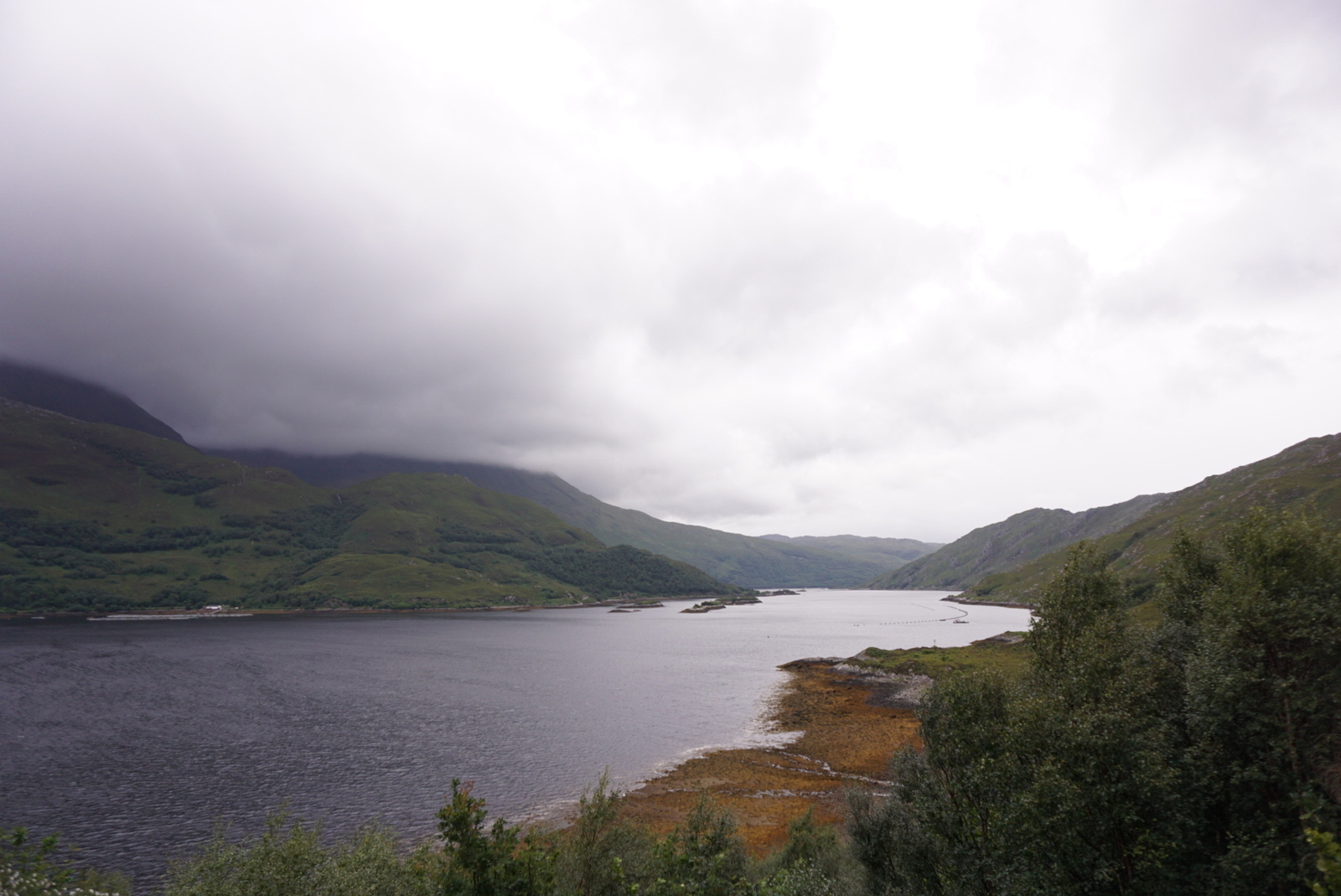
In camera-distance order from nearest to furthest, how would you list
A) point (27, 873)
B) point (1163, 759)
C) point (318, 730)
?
point (27, 873)
point (1163, 759)
point (318, 730)

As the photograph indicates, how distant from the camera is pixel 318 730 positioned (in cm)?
8469

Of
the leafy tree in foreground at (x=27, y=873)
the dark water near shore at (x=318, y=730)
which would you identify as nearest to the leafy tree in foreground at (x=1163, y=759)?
the leafy tree in foreground at (x=27, y=873)

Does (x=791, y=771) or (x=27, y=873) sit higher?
(x=27, y=873)

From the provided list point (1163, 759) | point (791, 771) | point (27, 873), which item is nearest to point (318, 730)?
point (791, 771)

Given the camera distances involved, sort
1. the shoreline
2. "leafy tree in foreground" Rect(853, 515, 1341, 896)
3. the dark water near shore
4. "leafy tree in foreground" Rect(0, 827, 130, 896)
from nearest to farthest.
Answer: "leafy tree in foreground" Rect(0, 827, 130, 896) → "leafy tree in foreground" Rect(853, 515, 1341, 896) → the shoreline → the dark water near shore

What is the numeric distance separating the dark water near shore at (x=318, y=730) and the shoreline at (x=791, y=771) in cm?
570

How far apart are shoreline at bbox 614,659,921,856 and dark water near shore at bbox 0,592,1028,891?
18.7ft

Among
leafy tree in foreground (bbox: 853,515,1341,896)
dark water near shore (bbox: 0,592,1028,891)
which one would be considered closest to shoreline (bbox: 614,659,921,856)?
dark water near shore (bbox: 0,592,1028,891)

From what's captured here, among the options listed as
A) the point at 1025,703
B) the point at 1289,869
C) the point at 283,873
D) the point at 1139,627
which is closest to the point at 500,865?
A: the point at 283,873

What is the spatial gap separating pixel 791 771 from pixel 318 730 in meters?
66.0

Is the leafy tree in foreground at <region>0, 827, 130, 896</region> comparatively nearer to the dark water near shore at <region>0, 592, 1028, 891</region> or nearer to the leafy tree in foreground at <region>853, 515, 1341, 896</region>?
the dark water near shore at <region>0, 592, 1028, 891</region>

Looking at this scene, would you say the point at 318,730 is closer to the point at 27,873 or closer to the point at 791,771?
the point at 791,771

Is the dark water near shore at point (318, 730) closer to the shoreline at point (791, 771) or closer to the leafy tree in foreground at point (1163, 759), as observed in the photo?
the shoreline at point (791, 771)

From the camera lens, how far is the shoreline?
179 ft
